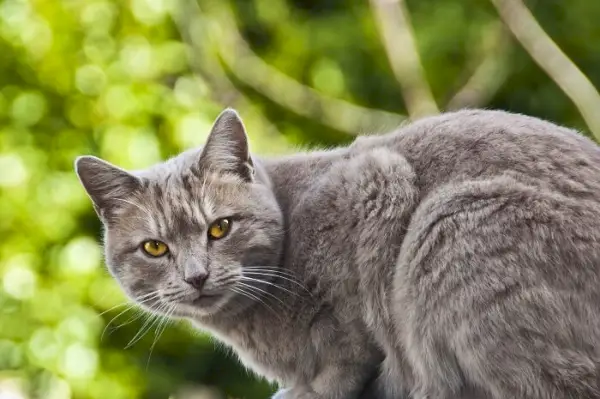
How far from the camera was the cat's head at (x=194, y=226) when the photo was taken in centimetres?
189

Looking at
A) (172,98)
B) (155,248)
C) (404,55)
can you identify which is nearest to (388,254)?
(155,248)

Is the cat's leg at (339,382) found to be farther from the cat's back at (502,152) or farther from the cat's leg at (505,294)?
the cat's back at (502,152)

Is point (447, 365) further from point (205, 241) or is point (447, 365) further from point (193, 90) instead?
point (193, 90)

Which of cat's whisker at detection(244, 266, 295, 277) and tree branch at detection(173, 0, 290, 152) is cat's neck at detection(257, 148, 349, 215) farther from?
tree branch at detection(173, 0, 290, 152)

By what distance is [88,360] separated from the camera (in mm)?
2881

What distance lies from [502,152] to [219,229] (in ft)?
2.03

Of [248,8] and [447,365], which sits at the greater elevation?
[248,8]

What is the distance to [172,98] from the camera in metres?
3.01

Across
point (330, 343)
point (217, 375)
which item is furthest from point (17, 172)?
point (330, 343)

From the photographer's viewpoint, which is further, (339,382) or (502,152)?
(339,382)

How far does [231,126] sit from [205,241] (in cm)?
25

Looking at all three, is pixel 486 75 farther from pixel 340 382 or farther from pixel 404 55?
pixel 340 382

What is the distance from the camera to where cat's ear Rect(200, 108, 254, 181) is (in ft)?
6.47

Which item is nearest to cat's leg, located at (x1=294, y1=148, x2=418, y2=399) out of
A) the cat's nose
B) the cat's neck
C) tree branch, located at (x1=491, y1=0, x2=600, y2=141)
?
the cat's neck
